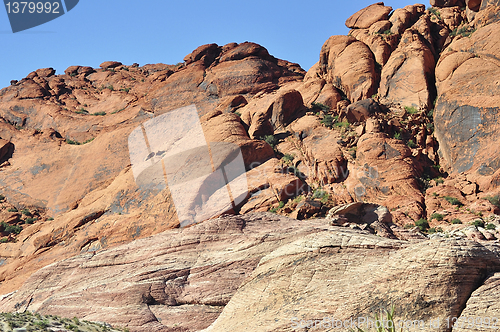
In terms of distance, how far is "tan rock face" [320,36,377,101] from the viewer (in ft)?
122

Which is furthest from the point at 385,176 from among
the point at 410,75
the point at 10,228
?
the point at 10,228

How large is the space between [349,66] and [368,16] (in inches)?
326

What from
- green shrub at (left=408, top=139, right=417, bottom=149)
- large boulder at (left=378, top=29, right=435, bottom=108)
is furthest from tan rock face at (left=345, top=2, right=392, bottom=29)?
green shrub at (left=408, top=139, right=417, bottom=149)

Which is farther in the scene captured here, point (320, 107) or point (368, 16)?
point (368, 16)

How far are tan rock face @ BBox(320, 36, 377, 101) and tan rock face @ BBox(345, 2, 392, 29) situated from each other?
2.97 meters

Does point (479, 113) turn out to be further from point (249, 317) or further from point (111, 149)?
point (111, 149)

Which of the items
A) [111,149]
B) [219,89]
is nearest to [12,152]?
[111,149]

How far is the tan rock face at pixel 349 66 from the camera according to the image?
37125 millimetres

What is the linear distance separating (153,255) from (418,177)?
1878cm

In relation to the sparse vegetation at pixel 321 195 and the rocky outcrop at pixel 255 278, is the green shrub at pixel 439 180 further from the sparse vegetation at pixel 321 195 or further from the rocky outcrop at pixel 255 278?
the rocky outcrop at pixel 255 278

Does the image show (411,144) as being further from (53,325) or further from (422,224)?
(53,325)

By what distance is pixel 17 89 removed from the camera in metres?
59.0

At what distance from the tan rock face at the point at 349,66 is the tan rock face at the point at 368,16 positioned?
297 cm

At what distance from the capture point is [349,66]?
38719mm
